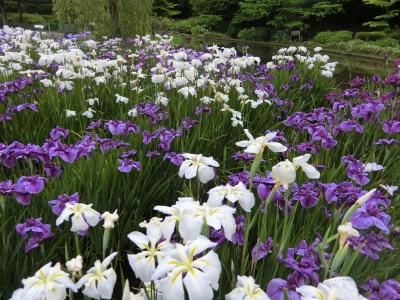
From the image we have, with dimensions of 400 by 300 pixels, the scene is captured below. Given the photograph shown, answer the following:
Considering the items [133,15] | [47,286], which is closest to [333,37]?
A: [133,15]

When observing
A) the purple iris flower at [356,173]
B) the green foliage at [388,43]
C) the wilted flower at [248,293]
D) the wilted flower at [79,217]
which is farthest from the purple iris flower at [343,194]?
the green foliage at [388,43]

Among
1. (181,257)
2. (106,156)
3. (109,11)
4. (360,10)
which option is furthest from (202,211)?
(360,10)

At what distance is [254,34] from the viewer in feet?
86.6

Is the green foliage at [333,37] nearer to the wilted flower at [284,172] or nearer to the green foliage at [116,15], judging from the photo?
the green foliage at [116,15]

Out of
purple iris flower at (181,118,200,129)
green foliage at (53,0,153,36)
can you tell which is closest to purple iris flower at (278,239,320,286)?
purple iris flower at (181,118,200,129)

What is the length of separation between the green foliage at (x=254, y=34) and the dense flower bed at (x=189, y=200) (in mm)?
22013

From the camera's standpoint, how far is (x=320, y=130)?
2799 mm

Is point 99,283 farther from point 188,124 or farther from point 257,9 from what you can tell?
point 257,9

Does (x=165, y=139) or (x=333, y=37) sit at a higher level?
(x=333, y=37)

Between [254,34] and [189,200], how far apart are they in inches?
1045

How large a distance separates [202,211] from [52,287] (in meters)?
0.47

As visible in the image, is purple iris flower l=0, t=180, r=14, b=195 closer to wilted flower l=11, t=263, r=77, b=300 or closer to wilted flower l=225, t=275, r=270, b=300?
wilted flower l=11, t=263, r=77, b=300

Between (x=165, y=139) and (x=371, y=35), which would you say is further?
(x=371, y=35)

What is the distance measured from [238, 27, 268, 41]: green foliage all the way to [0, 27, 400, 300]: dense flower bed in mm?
22013
